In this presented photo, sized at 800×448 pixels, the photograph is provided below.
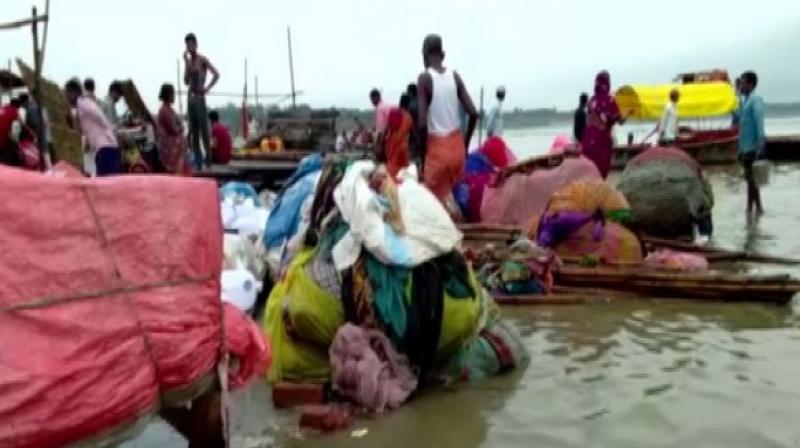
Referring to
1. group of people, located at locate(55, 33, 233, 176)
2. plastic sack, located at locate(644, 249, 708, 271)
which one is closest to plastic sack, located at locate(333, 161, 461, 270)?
plastic sack, located at locate(644, 249, 708, 271)

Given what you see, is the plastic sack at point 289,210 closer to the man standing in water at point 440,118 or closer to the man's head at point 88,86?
the man standing in water at point 440,118

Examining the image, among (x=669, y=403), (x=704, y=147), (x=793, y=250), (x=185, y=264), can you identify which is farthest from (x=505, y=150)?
(x=704, y=147)

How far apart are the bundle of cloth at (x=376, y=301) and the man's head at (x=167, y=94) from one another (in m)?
7.82

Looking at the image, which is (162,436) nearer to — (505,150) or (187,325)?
(187,325)

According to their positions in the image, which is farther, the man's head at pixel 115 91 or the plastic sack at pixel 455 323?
the man's head at pixel 115 91

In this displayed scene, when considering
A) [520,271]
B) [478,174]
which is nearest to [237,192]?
[520,271]

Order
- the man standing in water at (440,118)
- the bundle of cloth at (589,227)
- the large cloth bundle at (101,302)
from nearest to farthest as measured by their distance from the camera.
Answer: the large cloth bundle at (101,302) < the bundle of cloth at (589,227) < the man standing in water at (440,118)

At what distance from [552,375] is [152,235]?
8.86 ft

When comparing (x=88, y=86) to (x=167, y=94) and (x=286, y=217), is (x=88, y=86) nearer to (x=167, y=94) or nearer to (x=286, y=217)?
(x=167, y=94)

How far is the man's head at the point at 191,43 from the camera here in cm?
1316

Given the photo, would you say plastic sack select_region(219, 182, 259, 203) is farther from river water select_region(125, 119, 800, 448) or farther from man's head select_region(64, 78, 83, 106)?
man's head select_region(64, 78, 83, 106)

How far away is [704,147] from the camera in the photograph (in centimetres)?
2484

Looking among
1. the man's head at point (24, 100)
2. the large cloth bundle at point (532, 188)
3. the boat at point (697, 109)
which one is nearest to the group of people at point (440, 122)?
the large cloth bundle at point (532, 188)

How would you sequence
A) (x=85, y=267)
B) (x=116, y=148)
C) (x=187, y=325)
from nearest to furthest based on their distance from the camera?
(x=85, y=267), (x=187, y=325), (x=116, y=148)
